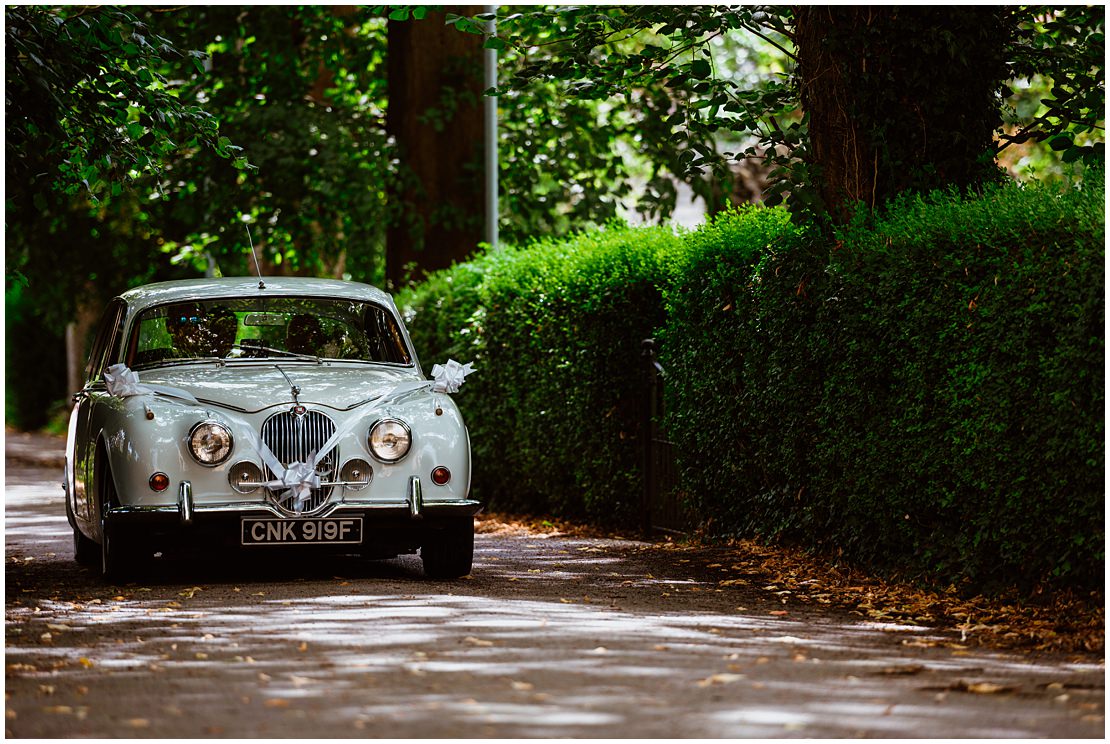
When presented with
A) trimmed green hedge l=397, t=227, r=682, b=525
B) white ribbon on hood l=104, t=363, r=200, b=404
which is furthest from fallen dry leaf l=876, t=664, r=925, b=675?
trimmed green hedge l=397, t=227, r=682, b=525

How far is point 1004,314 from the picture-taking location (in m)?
7.75

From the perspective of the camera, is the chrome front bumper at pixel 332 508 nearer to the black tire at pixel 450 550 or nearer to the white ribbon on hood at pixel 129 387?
the black tire at pixel 450 550

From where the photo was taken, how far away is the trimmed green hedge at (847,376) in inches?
293

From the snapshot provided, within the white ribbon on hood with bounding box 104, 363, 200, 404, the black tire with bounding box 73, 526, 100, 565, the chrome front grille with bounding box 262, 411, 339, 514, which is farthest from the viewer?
the black tire with bounding box 73, 526, 100, 565

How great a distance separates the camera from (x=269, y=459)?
29.0 feet

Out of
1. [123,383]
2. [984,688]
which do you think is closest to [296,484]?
[123,383]

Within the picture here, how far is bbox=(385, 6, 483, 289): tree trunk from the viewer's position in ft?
67.3

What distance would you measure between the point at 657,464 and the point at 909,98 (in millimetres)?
3888

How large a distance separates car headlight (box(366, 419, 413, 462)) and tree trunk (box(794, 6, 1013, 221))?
10.3 feet

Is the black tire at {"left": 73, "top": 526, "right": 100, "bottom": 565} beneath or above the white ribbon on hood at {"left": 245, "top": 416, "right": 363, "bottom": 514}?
beneath

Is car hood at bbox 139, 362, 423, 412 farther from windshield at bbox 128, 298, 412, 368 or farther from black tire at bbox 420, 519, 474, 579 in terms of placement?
black tire at bbox 420, 519, 474, 579

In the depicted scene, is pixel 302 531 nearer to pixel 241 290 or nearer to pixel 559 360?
pixel 241 290

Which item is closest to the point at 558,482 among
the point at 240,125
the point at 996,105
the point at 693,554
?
the point at 693,554

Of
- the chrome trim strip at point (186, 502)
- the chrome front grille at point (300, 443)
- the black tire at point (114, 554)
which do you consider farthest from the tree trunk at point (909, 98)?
the black tire at point (114, 554)
